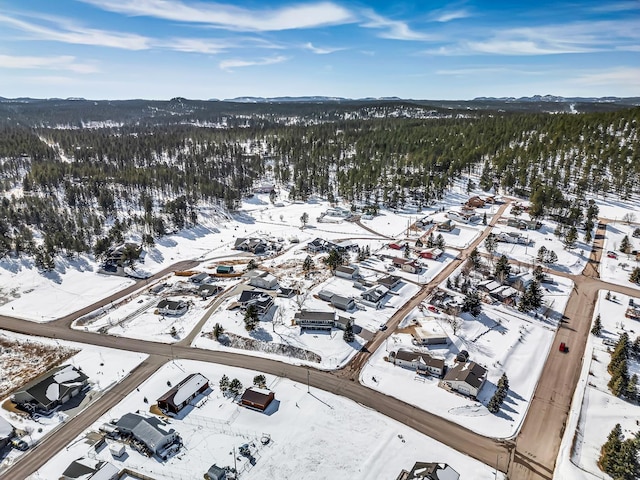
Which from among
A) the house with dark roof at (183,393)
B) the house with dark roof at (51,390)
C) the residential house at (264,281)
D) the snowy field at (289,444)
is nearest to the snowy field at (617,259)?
the snowy field at (289,444)

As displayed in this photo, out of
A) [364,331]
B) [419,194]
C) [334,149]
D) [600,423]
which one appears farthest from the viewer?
[334,149]

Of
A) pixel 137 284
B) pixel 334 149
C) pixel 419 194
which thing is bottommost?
pixel 137 284

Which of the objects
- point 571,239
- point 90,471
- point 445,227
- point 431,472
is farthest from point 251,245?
point 571,239

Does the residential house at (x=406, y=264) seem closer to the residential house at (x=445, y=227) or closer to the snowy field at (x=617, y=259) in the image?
the residential house at (x=445, y=227)

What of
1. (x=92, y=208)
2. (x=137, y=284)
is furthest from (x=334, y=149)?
(x=137, y=284)

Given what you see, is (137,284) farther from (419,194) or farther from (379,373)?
(419,194)

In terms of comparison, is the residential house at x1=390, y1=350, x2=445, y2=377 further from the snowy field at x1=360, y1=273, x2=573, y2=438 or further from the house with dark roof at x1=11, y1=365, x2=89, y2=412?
the house with dark roof at x1=11, y1=365, x2=89, y2=412

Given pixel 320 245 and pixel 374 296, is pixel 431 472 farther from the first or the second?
pixel 320 245
